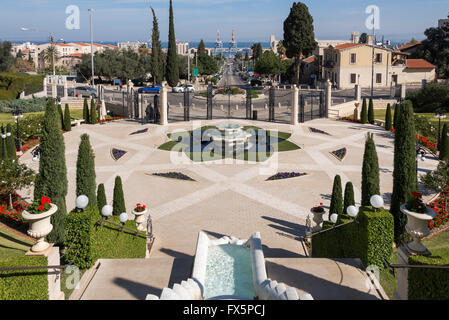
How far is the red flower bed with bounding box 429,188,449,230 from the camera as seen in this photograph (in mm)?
14304

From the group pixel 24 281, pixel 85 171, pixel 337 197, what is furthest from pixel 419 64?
pixel 24 281

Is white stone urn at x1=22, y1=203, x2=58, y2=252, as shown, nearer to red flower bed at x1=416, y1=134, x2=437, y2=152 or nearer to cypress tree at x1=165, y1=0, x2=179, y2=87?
red flower bed at x1=416, y1=134, x2=437, y2=152

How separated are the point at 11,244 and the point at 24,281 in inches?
270

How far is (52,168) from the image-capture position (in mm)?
12648

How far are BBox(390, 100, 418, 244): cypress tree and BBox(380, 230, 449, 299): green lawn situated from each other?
1.00m

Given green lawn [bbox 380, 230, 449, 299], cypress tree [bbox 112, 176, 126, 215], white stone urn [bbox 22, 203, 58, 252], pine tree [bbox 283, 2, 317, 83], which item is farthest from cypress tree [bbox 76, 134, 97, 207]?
pine tree [bbox 283, 2, 317, 83]

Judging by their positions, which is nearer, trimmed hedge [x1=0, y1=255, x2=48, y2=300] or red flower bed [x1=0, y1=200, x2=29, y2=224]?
trimmed hedge [x1=0, y1=255, x2=48, y2=300]

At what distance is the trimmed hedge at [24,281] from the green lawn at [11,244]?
5.20m

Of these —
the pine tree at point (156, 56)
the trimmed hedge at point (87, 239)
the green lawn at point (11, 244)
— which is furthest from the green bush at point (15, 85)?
the trimmed hedge at point (87, 239)

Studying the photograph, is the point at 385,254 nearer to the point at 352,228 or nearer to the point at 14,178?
the point at 352,228

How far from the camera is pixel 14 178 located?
1584 cm

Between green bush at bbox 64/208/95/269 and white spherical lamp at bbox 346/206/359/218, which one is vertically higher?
white spherical lamp at bbox 346/206/359/218

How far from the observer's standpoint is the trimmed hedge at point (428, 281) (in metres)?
6.79

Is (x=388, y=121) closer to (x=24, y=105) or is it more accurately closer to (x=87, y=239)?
(x=87, y=239)
